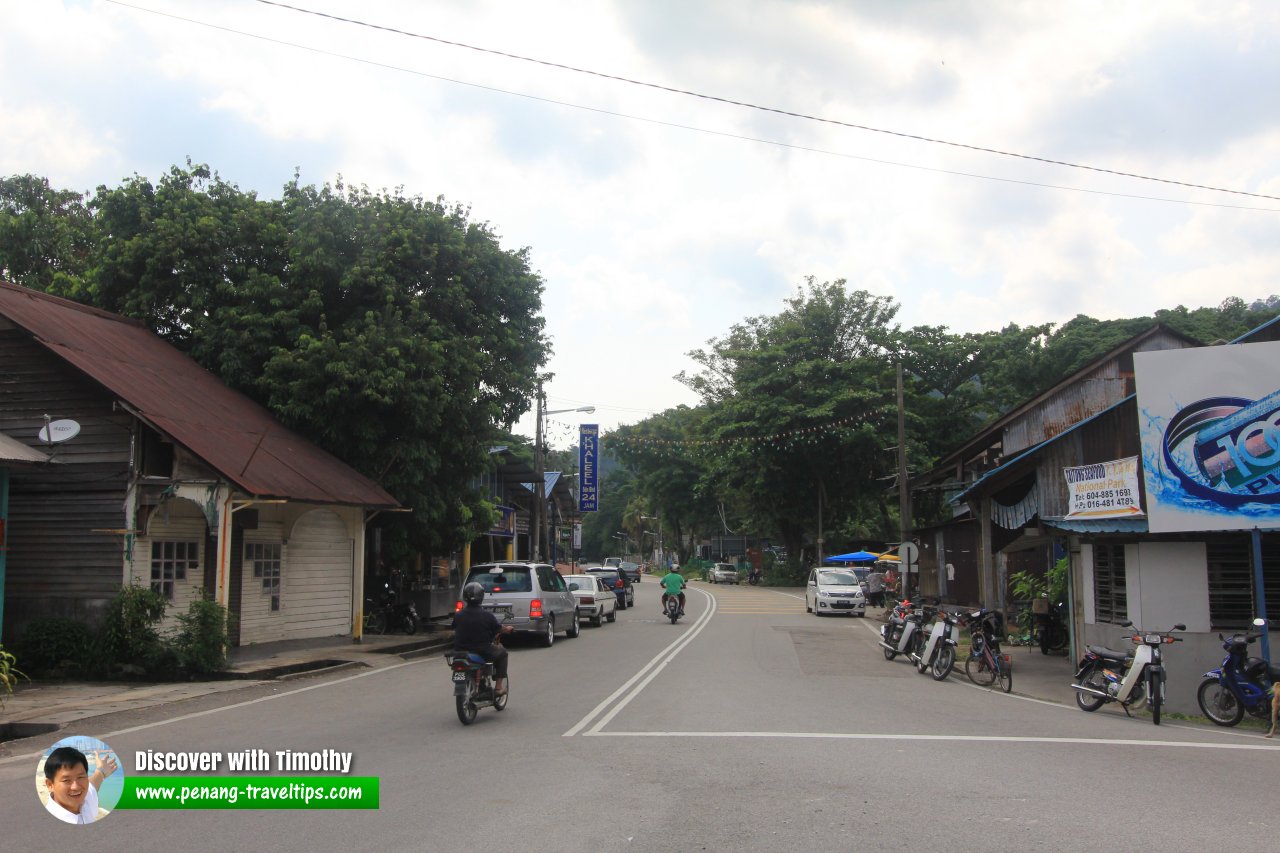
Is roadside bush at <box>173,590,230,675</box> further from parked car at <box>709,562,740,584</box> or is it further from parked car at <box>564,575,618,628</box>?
parked car at <box>709,562,740,584</box>

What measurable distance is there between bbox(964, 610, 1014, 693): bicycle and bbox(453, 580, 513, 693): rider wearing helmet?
8.00 meters

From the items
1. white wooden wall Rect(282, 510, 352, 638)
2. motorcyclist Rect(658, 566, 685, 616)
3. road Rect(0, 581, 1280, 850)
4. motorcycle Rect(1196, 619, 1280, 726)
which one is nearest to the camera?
road Rect(0, 581, 1280, 850)

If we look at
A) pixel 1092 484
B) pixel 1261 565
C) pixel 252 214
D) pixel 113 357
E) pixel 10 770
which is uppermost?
pixel 252 214

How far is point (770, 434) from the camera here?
47.8 m

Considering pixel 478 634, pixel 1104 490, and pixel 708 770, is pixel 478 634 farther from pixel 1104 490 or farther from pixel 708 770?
pixel 1104 490

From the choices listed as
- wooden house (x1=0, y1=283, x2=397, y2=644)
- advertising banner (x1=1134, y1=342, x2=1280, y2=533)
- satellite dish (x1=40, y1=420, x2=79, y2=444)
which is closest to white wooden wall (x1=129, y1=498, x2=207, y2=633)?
wooden house (x1=0, y1=283, x2=397, y2=644)

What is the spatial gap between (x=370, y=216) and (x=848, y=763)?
17930 millimetres

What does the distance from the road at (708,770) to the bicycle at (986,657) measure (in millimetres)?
1103

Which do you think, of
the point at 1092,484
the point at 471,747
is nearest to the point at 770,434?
the point at 1092,484

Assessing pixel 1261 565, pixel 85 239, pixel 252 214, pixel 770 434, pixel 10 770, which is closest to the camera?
pixel 10 770

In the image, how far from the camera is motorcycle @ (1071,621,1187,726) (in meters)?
11.8

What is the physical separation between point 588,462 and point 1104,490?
28.0 m

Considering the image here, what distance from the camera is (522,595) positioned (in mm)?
20062

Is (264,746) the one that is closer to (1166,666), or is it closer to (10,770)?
(10,770)
